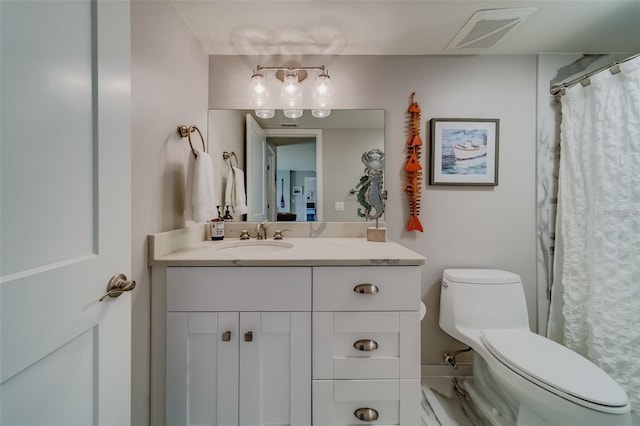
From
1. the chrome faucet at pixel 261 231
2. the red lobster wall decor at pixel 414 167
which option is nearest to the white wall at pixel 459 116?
the red lobster wall decor at pixel 414 167

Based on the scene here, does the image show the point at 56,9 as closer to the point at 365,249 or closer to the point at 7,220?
the point at 7,220

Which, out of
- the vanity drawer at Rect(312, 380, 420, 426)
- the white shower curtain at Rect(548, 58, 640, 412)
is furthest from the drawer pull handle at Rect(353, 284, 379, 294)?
the white shower curtain at Rect(548, 58, 640, 412)

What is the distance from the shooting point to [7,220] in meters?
0.43

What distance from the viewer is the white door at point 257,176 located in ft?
5.45

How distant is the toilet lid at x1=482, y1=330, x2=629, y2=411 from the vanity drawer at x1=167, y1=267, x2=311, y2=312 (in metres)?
0.93

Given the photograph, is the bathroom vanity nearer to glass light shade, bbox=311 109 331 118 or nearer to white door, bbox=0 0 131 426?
white door, bbox=0 0 131 426

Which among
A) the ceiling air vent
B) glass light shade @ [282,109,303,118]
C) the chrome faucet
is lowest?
the chrome faucet

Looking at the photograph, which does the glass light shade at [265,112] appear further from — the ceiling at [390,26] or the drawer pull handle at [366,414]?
the drawer pull handle at [366,414]

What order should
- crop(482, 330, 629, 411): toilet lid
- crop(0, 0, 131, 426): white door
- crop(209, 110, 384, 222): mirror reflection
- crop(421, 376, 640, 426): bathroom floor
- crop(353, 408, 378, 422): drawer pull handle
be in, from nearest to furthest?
crop(0, 0, 131, 426): white door → crop(482, 330, 629, 411): toilet lid → crop(353, 408, 378, 422): drawer pull handle → crop(421, 376, 640, 426): bathroom floor → crop(209, 110, 384, 222): mirror reflection

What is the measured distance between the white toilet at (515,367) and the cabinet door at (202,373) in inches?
46.6

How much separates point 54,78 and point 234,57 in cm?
131

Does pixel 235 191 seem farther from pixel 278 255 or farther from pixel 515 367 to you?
pixel 515 367

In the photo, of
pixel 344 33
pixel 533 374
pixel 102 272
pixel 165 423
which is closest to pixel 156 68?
pixel 102 272

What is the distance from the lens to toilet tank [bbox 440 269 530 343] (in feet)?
4.55
